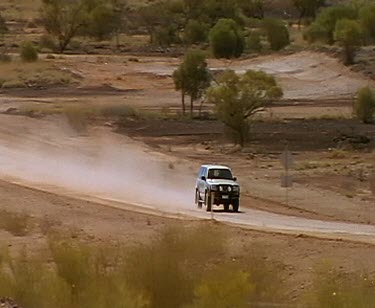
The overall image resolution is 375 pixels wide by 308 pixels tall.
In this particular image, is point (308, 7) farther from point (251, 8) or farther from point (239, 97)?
point (239, 97)

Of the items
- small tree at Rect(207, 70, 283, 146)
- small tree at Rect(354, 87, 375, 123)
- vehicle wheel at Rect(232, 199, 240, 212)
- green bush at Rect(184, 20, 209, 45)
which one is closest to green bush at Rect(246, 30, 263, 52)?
green bush at Rect(184, 20, 209, 45)

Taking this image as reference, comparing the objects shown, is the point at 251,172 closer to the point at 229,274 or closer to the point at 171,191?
the point at 171,191

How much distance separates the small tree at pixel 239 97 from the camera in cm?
5828

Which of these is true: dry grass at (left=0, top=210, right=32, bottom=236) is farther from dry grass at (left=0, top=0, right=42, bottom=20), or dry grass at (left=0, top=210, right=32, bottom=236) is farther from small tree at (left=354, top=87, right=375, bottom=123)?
dry grass at (left=0, top=0, right=42, bottom=20)

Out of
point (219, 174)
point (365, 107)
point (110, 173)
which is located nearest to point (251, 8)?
point (365, 107)

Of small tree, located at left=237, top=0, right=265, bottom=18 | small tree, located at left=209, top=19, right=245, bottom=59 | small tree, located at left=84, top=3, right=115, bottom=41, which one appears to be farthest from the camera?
small tree, located at left=237, top=0, right=265, bottom=18

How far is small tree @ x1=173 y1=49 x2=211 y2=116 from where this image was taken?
69688mm

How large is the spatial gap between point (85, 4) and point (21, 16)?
38.0m

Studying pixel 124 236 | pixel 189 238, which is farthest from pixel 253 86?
pixel 189 238

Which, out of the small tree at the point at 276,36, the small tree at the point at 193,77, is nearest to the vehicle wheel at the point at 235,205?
the small tree at the point at 193,77

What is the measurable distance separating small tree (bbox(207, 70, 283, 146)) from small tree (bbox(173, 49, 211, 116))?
1017 cm

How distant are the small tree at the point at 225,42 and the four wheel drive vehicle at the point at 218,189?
69.7 m

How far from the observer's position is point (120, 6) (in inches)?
6540

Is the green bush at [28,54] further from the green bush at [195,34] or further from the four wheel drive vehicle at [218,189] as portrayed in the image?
the four wheel drive vehicle at [218,189]
